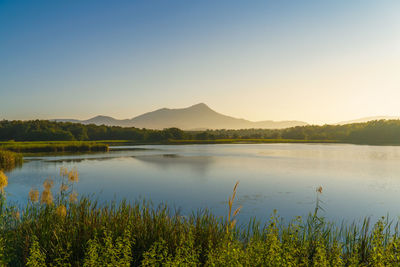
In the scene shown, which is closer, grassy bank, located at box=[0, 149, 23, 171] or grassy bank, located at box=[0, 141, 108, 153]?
grassy bank, located at box=[0, 149, 23, 171]

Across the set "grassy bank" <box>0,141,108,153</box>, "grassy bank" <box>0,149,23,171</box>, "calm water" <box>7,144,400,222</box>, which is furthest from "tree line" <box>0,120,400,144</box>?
"calm water" <box>7,144,400,222</box>

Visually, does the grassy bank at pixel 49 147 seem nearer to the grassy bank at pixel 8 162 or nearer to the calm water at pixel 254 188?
the grassy bank at pixel 8 162

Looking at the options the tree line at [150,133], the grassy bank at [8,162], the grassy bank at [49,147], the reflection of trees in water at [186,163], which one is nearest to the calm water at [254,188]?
the reflection of trees in water at [186,163]

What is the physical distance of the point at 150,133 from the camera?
102 meters

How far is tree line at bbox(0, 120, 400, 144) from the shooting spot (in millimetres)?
78750

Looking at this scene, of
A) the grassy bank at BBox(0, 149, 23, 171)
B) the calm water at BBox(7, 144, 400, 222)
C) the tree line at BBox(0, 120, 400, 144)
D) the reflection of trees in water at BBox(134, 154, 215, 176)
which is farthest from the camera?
the tree line at BBox(0, 120, 400, 144)

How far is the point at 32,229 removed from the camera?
22.8ft

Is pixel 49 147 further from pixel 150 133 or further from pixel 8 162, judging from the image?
pixel 150 133

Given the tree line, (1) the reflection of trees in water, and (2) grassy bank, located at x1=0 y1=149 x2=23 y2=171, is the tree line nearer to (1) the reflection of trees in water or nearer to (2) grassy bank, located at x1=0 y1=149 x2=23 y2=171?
(2) grassy bank, located at x1=0 y1=149 x2=23 y2=171

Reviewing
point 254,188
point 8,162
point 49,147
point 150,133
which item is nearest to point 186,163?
point 254,188

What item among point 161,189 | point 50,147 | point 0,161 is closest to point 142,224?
point 161,189

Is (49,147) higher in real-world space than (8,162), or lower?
higher

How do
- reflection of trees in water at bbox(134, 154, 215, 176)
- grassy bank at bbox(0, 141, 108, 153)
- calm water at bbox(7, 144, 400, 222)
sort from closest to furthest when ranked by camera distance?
calm water at bbox(7, 144, 400, 222) → reflection of trees in water at bbox(134, 154, 215, 176) → grassy bank at bbox(0, 141, 108, 153)

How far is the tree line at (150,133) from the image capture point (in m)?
78.8
